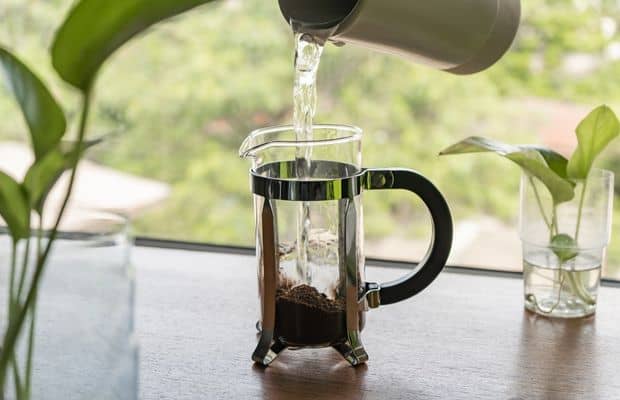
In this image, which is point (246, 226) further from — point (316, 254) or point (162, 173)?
point (316, 254)

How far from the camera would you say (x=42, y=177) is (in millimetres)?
521

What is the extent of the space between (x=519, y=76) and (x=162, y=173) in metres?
1.33

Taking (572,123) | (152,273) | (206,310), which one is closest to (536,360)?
(206,310)

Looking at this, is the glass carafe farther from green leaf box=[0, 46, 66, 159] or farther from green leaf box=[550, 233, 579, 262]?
A: green leaf box=[0, 46, 66, 159]

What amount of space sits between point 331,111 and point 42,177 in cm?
272

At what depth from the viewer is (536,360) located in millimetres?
816

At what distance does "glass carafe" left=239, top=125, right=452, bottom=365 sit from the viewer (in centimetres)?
79

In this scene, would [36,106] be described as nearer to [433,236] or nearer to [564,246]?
[433,236]

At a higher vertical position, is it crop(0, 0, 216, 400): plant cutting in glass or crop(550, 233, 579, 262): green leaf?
crop(0, 0, 216, 400): plant cutting in glass

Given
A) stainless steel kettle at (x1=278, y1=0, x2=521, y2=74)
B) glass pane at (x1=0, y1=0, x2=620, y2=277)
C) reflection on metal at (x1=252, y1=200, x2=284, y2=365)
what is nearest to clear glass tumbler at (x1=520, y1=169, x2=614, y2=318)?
stainless steel kettle at (x1=278, y1=0, x2=521, y2=74)

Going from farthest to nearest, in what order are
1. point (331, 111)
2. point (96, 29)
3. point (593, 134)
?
point (331, 111) < point (593, 134) < point (96, 29)

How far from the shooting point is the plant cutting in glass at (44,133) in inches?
18.0

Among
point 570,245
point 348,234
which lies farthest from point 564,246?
point 348,234

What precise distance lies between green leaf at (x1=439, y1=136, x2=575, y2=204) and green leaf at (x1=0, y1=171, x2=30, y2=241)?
17.2 inches
